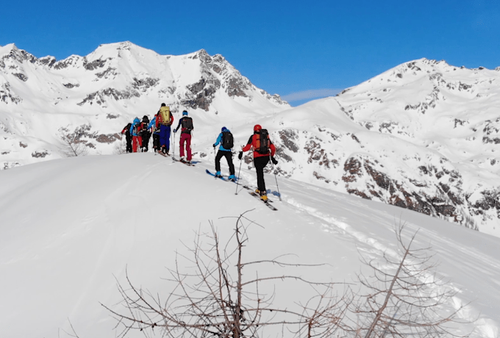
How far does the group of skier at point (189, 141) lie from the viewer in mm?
9725

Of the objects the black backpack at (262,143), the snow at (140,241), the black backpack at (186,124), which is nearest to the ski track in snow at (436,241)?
the snow at (140,241)

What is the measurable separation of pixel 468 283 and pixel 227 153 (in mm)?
7835

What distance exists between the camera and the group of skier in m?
9.73

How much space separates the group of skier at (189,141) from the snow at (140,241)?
1150 millimetres

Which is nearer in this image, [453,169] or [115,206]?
[115,206]

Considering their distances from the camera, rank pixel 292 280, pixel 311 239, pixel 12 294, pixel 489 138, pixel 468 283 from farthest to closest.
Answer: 1. pixel 489 138
2. pixel 311 239
3. pixel 468 283
4. pixel 12 294
5. pixel 292 280

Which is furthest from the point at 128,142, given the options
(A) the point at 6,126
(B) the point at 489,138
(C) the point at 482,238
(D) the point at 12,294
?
(B) the point at 489,138

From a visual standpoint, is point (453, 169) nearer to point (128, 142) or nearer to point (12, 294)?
point (128, 142)

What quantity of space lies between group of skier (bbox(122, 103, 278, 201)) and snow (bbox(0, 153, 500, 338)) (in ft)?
3.77

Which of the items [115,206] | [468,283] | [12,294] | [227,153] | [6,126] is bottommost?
[12,294]

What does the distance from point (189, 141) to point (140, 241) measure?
7.70m

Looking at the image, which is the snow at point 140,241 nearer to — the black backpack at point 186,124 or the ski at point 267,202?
the ski at point 267,202

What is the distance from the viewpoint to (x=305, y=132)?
132125 mm

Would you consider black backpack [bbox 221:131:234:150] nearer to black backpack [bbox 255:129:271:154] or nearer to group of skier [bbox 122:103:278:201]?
group of skier [bbox 122:103:278:201]
